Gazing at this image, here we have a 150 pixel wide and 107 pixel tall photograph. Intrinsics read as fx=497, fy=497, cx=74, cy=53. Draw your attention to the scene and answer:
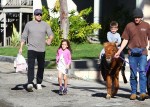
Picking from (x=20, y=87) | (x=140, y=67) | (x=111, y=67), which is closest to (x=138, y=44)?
(x=140, y=67)

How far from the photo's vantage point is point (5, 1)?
34.8 m

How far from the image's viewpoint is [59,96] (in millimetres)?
10688

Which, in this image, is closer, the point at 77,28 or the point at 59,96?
the point at 59,96

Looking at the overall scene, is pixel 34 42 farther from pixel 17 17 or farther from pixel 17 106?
pixel 17 17

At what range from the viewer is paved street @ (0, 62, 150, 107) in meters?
9.60

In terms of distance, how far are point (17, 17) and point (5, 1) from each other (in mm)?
1593

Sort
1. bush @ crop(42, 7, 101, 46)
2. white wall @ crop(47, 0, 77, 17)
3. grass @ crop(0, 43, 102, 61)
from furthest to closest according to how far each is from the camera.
A: 1. white wall @ crop(47, 0, 77, 17)
2. bush @ crop(42, 7, 101, 46)
3. grass @ crop(0, 43, 102, 61)

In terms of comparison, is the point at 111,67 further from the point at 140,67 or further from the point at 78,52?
the point at 78,52

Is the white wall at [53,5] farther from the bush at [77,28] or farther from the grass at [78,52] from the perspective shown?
the grass at [78,52]

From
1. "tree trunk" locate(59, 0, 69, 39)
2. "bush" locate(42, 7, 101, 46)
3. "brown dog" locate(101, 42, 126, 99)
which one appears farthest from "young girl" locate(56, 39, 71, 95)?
"bush" locate(42, 7, 101, 46)

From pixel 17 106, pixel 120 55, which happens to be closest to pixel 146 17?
pixel 120 55

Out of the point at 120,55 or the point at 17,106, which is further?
the point at 120,55

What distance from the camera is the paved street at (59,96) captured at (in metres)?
9.60

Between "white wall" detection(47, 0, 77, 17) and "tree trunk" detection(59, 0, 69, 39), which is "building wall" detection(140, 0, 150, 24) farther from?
"white wall" detection(47, 0, 77, 17)
